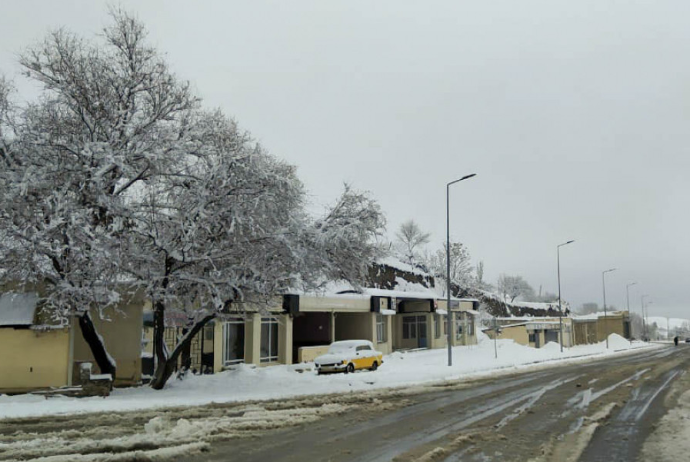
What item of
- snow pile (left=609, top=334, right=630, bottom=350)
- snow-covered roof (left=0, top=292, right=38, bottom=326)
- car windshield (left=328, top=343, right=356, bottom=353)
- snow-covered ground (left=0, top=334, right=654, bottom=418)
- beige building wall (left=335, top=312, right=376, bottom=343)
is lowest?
snow pile (left=609, top=334, right=630, bottom=350)

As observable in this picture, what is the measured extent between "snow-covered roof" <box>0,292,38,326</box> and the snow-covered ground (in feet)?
8.98

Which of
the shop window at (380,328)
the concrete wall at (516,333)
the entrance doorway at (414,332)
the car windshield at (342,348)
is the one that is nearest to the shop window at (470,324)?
the entrance doorway at (414,332)

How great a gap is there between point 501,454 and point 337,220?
39.6ft

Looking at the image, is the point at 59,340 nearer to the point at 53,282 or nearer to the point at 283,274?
the point at 53,282

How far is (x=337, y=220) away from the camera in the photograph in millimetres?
21031

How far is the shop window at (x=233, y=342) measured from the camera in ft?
97.2

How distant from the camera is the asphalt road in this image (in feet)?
33.3

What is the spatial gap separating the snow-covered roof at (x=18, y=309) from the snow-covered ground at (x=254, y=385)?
274 centimetres

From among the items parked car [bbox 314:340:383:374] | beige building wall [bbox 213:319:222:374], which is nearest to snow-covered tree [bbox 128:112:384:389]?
beige building wall [bbox 213:319:222:374]

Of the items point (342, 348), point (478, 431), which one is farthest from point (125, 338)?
point (478, 431)

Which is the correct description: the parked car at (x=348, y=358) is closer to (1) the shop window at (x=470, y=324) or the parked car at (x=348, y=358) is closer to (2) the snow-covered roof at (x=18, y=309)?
(2) the snow-covered roof at (x=18, y=309)

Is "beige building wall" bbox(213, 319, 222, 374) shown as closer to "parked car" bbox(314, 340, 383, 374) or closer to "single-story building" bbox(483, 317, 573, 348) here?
"parked car" bbox(314, 340, 383, 374)

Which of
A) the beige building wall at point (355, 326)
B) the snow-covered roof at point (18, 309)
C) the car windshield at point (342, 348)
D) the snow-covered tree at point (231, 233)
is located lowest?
the car windshield at point (342, 348)

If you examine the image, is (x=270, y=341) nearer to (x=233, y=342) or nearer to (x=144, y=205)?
(x=233, y=342)
